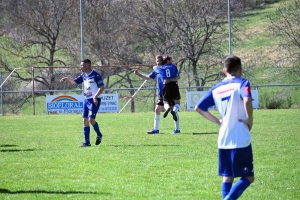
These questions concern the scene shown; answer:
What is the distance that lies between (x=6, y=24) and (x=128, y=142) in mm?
29180

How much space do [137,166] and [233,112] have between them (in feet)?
15.3

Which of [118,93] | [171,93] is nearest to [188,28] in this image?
[118,93]

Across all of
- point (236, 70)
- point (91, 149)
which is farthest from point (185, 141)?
point (236, 70)

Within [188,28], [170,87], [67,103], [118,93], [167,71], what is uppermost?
[188,28]

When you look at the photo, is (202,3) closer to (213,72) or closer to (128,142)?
(213,72)

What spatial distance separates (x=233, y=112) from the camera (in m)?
6.52

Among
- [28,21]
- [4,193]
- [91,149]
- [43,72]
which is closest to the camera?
[4,193]

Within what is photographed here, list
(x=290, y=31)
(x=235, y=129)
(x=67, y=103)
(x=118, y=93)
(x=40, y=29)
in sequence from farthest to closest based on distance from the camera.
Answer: (x=40, y=29) → (x=290, y=31) → (x=118, y=93) → (x=67, y=103) → (x=235, y=129)

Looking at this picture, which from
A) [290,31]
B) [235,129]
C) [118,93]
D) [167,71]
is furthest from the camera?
[290,31]

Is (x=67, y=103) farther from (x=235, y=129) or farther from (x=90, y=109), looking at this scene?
(x=235, y=129)

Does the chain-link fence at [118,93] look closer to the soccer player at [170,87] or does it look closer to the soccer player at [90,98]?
the soccer player at [170,87]

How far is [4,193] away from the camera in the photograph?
8672 millimetres

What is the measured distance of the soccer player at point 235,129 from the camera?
6.45 m

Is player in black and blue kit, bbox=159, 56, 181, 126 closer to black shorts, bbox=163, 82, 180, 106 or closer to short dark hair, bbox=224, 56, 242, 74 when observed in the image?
black shorts, bbox=163, 82, 180, 106
